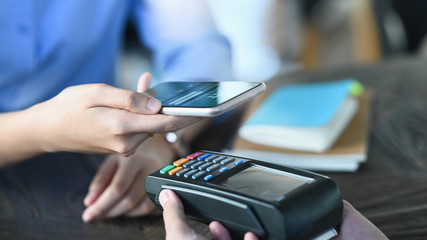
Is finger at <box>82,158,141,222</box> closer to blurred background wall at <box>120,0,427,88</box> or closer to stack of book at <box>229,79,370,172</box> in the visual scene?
stack of book at <box>229,79,370,172</box>

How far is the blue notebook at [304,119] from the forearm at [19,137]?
10.7 inches

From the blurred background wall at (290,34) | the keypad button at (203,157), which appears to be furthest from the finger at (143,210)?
the blurred background wall at (290,34)

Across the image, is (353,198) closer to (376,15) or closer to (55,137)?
(55,137)

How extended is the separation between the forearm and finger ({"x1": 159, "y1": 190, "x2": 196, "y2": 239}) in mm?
214

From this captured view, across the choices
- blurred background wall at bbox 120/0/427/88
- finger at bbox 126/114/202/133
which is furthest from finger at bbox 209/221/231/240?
blurred background wall at bbox 120/0/427/88

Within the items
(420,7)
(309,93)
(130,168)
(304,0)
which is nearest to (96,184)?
(130,168)

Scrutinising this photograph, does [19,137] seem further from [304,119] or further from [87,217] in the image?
[304,119]

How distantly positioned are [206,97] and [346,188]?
210mm

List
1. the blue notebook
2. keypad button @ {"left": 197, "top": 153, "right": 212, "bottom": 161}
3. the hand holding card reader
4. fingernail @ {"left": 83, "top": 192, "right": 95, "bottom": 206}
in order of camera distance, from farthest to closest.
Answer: the blue notebook, fingernail @ {"left": 83, "top": 192, "right": 95, "bottom": 206}, keypad button @ {"left": 197, "top": 153, "right": 212, "bottom": 161}, the hand holding card reader

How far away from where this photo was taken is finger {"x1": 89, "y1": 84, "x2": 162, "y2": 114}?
1.38 ft

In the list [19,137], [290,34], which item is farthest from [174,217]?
[290,34]

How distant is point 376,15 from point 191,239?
5.08 ft

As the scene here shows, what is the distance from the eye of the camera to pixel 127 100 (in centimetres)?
42

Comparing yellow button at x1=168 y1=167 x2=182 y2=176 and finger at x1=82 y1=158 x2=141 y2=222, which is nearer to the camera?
yellow button at x1=168 y1=167 x2=182 y2=176
